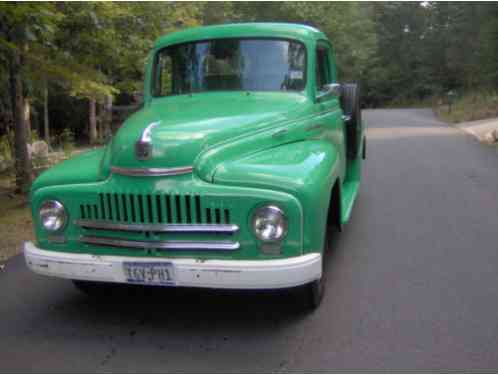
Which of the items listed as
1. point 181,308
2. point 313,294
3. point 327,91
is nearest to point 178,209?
point 181,308

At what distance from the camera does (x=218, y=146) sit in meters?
3.79

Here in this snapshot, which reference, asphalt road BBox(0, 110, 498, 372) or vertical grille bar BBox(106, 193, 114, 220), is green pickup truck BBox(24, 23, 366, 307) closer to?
vertical grille bar BBox(106, 193, 114, 220)

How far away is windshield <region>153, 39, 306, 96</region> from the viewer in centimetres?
484

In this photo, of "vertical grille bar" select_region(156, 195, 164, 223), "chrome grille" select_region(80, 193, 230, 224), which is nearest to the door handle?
"chrome grille" select_region(80, 193, 230, 224)

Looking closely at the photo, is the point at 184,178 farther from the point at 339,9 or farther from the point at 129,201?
the point at 339,9

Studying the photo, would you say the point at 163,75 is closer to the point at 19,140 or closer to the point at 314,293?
the point at 314,293

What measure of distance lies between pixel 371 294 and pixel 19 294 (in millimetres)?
2881

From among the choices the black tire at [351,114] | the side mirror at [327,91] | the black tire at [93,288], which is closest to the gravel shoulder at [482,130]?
the black tire at [351,114]

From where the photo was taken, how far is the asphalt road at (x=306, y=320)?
3414mm

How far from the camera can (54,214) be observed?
3816 millimetres

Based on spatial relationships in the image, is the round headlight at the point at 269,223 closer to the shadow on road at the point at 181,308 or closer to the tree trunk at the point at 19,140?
the shadow on road at the point at 181,308

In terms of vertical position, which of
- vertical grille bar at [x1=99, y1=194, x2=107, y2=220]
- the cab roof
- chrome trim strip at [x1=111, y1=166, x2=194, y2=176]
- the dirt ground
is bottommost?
the dirt ground

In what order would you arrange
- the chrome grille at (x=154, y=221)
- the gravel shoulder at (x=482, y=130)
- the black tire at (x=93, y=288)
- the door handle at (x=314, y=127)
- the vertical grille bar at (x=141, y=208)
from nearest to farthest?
1. the chrome grille at (x=154, y=221)
2. the vertical grille bar at (x=141, y=208)
3. the black tire at (x=93, y=288)
4. the door handle at (x=314, y=127)
5. the gravel shoulder at (x=482, y=130)

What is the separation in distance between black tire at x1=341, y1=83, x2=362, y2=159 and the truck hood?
82.3 inches
